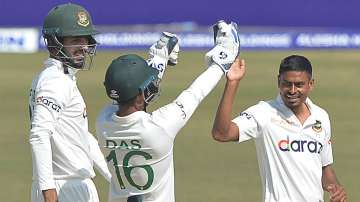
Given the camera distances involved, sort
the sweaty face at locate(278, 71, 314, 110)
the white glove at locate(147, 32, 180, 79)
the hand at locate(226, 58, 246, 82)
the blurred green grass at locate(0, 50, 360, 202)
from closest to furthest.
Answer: the hand at locate(226, 58, 246, 82) < the sweaty face at locate(278, 71, 314, 110) < the white glove at locate(147, 32, 180, 79) < the blurred green grass at locate(0, 50, 360, 202)

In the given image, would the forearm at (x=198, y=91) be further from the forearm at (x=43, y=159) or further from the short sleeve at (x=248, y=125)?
the forearm at (x=43, y=159)

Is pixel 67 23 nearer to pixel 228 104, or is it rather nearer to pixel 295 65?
pixel 228 104

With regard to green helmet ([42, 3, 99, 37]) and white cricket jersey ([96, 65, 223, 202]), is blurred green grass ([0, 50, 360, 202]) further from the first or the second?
white cricket jersey ([96, 65, 223, 202])

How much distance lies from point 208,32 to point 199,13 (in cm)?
59

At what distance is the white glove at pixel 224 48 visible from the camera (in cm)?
449

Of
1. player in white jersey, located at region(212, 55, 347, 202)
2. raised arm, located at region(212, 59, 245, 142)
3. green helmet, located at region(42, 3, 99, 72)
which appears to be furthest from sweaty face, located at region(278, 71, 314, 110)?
green helmet, located at region(42, 3, 99, 72)

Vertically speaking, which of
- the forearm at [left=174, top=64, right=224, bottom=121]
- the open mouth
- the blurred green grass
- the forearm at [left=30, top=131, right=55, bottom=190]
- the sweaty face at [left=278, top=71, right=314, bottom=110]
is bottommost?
the forearm at [left=30, top=131, right=55, bottom=190]

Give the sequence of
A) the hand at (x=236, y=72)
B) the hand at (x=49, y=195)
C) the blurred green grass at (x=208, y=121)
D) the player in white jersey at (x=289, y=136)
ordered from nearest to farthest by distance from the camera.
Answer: the hand at (x=49, y=195) → the hand at (x=236, y=72) → the player in white jersey at (x=289, y=136) → the blurred green grass at (x=208, y=121)

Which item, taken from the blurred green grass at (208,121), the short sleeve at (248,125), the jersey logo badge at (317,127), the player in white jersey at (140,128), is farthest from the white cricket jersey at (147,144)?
the blurred green grass at (208,121)

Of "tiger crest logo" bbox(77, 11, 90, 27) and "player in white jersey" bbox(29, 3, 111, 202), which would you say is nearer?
"player in white jersey" bbox(29, 3, 111, 202)

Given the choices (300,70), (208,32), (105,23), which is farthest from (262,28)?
(300,70)

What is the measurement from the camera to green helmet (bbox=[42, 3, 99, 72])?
483 cm

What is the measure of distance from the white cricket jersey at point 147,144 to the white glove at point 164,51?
77 centimetres

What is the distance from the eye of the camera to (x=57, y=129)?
4738 millimetres
